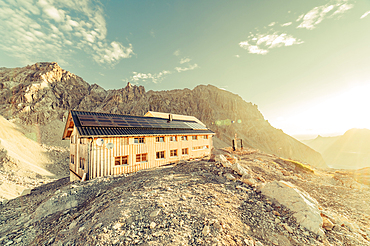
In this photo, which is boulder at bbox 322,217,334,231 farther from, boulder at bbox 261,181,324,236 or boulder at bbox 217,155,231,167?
boulder at bbox 217,155,231,167

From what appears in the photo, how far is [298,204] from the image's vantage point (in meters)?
7.77

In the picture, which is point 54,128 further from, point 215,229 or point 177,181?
point 215,229

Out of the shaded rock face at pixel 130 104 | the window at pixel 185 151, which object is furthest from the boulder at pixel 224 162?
the shaded rock face at pixel 130 104

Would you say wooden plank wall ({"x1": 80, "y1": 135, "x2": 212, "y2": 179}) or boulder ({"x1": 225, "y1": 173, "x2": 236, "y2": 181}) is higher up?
wooden plank wall ({"x1": 80, "y1": 135, "x2": 212, "y2": 179})

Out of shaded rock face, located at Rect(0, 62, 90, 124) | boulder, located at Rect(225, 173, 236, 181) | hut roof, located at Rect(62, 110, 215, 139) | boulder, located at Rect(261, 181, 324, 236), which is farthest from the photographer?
shaded rock face, located at Rect(0, 62, 90, 124)

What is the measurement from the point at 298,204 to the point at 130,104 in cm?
11467

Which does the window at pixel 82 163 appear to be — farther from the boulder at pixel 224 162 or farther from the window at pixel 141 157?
the boulder at pixel 224 162

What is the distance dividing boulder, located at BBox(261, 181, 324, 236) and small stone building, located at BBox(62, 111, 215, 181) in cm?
1418

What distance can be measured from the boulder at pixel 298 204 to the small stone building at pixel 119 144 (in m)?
14.2

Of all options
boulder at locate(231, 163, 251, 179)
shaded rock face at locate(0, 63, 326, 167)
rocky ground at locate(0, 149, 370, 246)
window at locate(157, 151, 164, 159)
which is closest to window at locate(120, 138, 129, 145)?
window at locate(157, 151, 164, 159)

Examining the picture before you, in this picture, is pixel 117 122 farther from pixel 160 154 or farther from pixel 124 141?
pixel 160 154

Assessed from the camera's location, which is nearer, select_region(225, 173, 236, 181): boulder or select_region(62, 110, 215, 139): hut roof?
select_region(225, 173, 236, 181): boulder

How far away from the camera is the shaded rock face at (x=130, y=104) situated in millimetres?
80562

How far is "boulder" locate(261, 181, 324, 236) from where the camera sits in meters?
6.90
